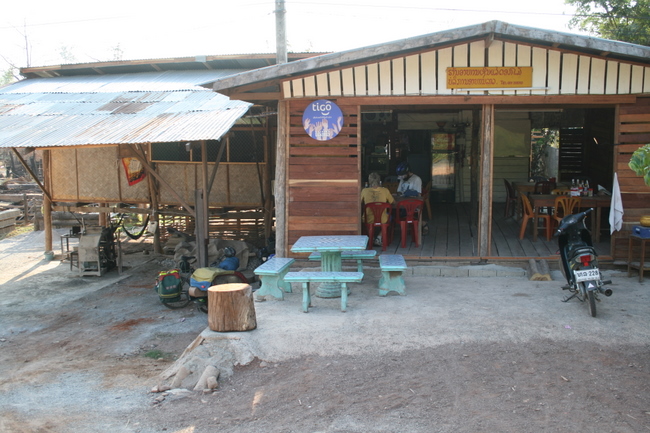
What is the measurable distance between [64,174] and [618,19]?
53.4 feet

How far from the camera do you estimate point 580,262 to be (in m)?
6.33

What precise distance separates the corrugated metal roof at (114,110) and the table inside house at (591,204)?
516 cm

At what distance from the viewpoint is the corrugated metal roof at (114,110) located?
30.9 feet

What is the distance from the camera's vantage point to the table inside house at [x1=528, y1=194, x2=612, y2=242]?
9.17 m

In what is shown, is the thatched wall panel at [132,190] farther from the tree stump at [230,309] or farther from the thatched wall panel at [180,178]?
the tree stump at [230,309]

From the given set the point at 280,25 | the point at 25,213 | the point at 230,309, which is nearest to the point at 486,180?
the point at 230,309

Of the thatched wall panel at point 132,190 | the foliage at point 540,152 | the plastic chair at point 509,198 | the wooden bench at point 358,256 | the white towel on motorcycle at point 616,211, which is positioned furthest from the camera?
the foliage at point 540,152

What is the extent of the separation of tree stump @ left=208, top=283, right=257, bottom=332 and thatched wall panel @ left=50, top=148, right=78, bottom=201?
9.29 m

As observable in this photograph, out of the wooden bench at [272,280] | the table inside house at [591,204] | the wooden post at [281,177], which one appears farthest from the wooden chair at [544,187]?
the wooden bench at [272,280]

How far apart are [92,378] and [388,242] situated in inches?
204

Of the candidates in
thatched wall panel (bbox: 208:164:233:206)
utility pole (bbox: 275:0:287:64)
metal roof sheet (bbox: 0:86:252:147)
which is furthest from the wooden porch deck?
utility pole (bbox: 275:0:287:64)

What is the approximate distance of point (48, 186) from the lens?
1391 cm

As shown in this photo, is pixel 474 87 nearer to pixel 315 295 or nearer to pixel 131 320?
pixel 315 295

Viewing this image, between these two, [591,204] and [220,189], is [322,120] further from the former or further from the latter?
[220,189]
